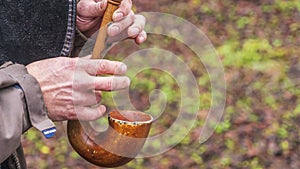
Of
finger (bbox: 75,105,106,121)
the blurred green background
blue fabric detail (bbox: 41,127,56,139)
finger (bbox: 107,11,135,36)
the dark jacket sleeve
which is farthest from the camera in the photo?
the blurred green background

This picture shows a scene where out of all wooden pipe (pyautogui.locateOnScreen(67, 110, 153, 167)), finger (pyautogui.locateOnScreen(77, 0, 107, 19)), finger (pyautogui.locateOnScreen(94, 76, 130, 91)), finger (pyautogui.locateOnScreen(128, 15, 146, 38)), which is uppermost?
finger (pyautogui.locateOnScreen(77, 0, 107, 19))

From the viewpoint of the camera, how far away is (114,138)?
1.93m

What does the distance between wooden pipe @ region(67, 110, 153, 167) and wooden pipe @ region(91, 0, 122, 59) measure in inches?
8.4

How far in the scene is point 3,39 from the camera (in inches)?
85.0

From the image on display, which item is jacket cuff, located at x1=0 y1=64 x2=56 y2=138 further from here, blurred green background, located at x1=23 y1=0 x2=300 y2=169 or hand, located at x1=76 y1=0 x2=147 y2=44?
blurred green background, located at x1=23 y1=0 x2=300 y2=169

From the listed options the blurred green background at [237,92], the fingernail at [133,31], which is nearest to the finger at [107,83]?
the fingernail at [133,31]

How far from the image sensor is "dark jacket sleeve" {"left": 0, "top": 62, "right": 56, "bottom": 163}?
168 cm

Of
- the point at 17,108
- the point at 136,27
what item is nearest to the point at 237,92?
the point at 136,27

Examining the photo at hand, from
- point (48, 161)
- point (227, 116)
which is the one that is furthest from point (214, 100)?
point (48, 161)

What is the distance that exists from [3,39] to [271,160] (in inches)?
116

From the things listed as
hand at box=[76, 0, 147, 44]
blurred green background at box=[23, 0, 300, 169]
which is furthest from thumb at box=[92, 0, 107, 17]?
blurred green background at box=[23, 0, 300, 169]

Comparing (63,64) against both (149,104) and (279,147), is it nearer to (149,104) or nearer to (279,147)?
(279,147)

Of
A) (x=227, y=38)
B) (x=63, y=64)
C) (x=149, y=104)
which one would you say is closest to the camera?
(x=63, y=64)

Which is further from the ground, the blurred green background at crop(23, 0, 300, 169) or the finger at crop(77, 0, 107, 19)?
the finger at crop(77, 0, 107, 19)
